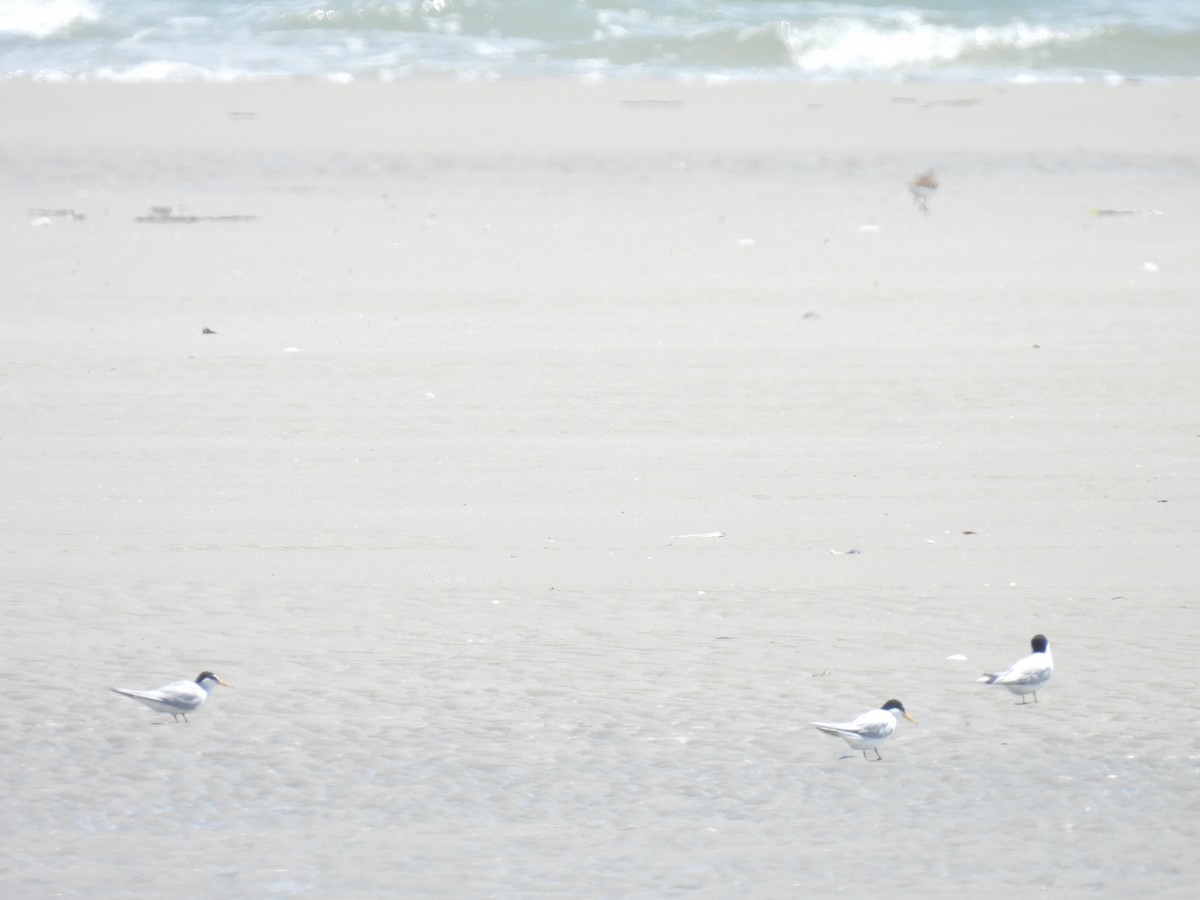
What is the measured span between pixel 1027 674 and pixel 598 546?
1.78m

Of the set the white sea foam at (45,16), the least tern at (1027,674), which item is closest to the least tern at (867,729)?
the least tern at (1027,674)

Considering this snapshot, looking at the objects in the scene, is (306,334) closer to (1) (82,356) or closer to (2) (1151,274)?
(1) (82,356)

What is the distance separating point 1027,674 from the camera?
445cm

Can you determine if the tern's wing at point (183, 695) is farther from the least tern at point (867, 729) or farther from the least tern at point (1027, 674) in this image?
the least tern at point (1027, 674)

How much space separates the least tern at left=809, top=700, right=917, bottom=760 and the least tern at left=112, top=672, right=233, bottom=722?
1592 millimetres

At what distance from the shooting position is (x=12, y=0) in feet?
82.0

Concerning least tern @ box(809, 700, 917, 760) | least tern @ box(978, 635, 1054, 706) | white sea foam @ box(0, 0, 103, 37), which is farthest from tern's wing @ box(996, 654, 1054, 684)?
white sea foam @ box(0, 0, 103, 37)

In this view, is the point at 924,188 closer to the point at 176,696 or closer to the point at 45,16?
the point at 176,696

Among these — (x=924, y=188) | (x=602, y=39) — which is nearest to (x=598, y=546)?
(x=924, y=188)

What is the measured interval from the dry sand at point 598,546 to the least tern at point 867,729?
0.10 metres

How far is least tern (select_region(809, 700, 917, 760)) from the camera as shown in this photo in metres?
4.16

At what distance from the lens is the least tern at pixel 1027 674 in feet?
14.6

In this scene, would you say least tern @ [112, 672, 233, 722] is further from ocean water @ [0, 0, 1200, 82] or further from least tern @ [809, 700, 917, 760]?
ocean water @ [0, 0, 1200, 82]

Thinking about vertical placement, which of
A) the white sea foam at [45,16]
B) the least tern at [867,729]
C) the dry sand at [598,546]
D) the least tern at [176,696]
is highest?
the least tern at [867,729]
